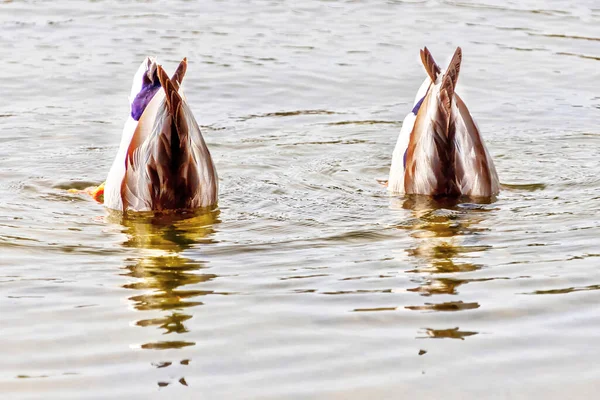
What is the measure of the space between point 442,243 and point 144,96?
213cm

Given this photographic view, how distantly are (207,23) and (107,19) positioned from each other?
124cm

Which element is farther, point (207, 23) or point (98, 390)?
point (207, 23)

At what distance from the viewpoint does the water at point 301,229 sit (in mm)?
4059

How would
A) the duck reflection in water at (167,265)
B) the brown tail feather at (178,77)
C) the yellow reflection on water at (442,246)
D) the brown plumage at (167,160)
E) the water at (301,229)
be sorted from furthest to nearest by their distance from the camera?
the brown tail feather at (178,77) < the brown plumage at (167,160) < the yellow reflection on water at (442,246) < the duck reflection in water at (167,265) < the water at (301,229)

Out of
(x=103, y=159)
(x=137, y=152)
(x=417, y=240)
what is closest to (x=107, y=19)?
(x=103, y=159)

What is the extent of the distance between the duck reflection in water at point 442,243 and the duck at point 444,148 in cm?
11

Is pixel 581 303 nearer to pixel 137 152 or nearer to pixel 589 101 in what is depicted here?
pixel 137 152

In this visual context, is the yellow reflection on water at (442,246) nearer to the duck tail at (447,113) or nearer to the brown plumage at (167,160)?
the duck tail at (447,113)

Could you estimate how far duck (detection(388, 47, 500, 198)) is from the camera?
267 inches

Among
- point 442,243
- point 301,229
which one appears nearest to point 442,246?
point 442,243

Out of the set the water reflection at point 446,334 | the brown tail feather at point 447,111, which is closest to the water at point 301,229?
the water reflection at point 446,334

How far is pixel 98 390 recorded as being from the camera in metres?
3.81

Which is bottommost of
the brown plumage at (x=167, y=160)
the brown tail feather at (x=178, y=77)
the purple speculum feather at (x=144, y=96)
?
the brown plumage at (x=167, y=160)

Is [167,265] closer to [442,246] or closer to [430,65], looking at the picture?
[442,246]
